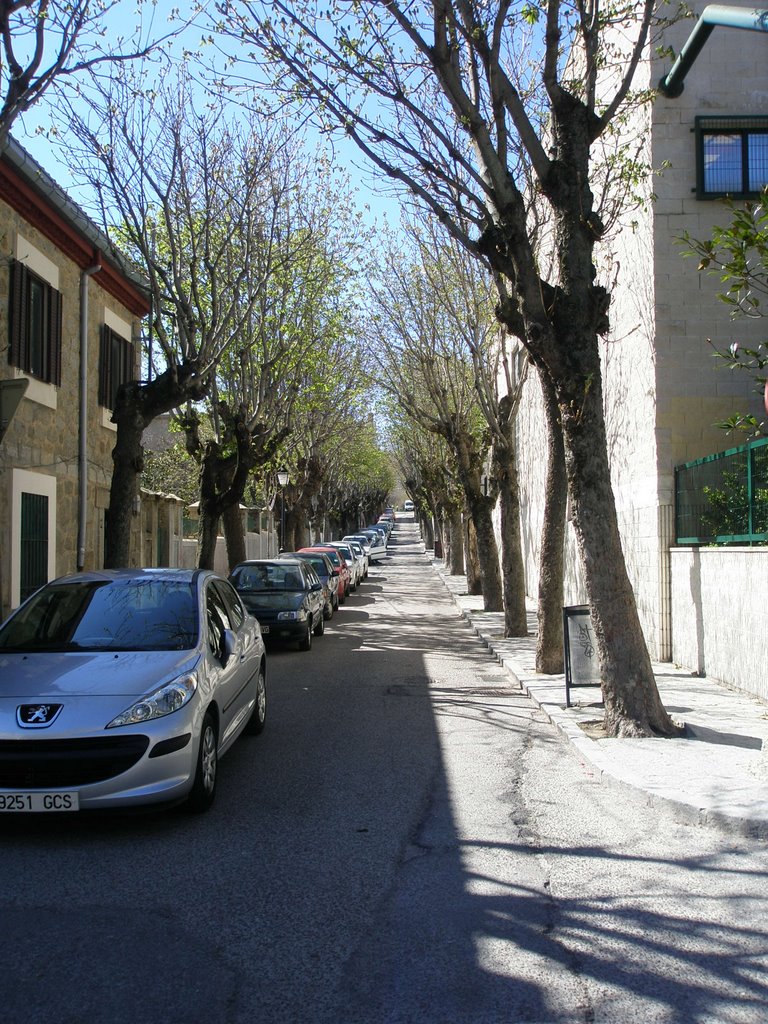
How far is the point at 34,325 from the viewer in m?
13.3

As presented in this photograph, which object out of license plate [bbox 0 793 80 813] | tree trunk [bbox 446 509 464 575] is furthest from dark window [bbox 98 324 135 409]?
tree trunk [bbox 446 509 464 575]

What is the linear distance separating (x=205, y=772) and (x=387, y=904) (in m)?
1.88

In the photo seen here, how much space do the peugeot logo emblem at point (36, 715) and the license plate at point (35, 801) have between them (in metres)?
0.38

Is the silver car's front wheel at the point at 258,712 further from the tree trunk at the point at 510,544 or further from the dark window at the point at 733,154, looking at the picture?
the dark window at the point at 733,154

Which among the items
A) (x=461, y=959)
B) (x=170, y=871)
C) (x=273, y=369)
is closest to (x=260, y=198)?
(x=273, y=369)

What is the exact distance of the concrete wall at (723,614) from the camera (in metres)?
10.0

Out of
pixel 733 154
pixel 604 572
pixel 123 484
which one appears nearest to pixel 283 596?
pixel 123 484

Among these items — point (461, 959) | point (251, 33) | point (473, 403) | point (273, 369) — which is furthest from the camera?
point (473, 403)

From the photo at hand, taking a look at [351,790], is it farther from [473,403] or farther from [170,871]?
[473,403]

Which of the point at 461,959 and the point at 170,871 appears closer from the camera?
the point at 461,959

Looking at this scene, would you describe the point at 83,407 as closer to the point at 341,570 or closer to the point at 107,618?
the point at 107,618

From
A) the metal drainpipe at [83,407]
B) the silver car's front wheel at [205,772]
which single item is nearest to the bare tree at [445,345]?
the metal drainpipe at [83,407]

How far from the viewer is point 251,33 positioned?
9516 mm

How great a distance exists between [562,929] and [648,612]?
386 inches
